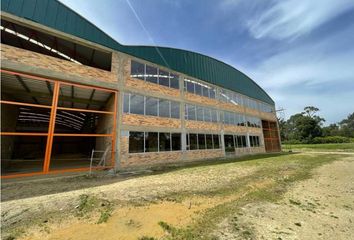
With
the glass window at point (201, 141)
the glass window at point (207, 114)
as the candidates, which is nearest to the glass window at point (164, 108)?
the glass window at point (201, 141)

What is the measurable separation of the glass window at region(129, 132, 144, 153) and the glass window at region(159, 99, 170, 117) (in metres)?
3.06

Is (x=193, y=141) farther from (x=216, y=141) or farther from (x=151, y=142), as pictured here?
(x=151, y=142)

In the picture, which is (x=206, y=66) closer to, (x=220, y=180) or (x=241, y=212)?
(x=220, y=180)

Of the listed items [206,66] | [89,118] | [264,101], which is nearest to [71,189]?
[89,118]

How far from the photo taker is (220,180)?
10.1 m

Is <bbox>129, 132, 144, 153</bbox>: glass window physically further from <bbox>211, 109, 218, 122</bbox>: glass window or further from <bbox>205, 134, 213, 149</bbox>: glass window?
<bbox>211, 109, 218, 122</bbox>: glass window

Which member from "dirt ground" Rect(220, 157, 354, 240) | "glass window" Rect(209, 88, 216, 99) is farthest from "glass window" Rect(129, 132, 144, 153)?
"glass window" Rect(209, 88, 216, 99)

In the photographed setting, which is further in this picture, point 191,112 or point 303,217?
point 191,112

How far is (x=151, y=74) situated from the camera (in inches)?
655

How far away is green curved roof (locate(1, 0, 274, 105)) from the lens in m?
10.8

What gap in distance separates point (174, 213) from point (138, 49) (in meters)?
14.4

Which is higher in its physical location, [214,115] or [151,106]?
[214,115]

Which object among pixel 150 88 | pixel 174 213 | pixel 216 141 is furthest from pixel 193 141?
pixel 174 213

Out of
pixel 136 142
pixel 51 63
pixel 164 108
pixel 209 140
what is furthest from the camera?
pixel 209 140
